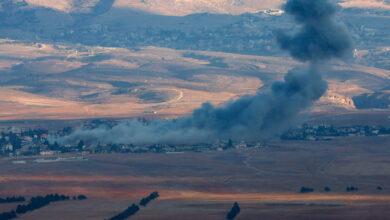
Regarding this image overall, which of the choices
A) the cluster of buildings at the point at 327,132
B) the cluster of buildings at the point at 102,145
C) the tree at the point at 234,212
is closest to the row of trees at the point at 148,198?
the tree at the point at 234,212

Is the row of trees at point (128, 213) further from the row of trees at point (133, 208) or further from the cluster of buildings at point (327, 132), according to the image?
the cluster of buildings at point (327, 132)

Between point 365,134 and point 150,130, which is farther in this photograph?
point 365,134

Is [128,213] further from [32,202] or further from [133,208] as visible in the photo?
[32,202]

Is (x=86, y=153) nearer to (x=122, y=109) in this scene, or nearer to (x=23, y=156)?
(x=23, y=156)

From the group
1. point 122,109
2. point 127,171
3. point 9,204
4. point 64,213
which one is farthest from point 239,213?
point 122,109

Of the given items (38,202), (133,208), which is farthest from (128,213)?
(38,202)

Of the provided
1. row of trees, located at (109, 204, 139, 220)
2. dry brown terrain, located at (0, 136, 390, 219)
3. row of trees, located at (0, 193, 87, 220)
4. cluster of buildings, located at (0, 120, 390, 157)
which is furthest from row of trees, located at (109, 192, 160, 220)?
cluster of buildings, located at (0, 120, 390, 157)
